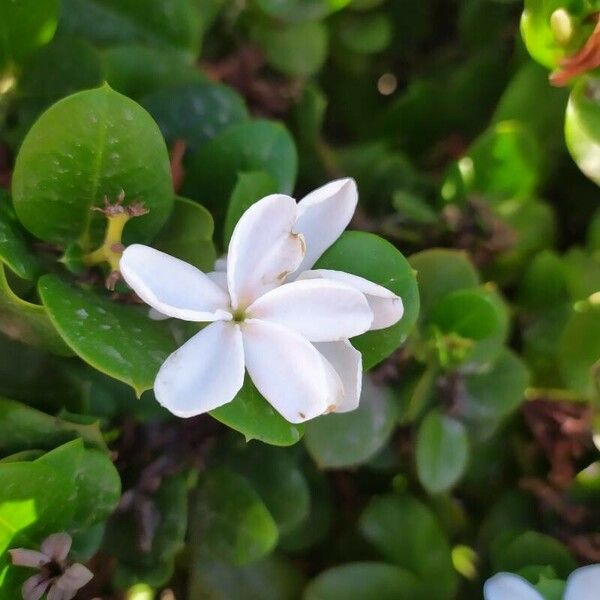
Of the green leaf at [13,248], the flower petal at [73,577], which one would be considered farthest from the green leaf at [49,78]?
the flower petal at [73,577]

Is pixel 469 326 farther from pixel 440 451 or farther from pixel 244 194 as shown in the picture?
pixel 244 194

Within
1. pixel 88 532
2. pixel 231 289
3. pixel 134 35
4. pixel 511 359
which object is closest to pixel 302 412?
pixel 231 289

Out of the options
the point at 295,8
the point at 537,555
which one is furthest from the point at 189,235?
the point at 537,555

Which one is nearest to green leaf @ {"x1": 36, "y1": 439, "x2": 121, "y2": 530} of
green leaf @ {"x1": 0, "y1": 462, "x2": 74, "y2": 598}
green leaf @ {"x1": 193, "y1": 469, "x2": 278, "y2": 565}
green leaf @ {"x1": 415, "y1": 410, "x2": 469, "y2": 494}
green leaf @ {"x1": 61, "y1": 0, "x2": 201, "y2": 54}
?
green leaf @ {"x1": 0, "y1": 462, "x2": 74, "y2": 598}

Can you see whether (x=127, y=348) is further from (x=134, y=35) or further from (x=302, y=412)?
(x=134, y=35)

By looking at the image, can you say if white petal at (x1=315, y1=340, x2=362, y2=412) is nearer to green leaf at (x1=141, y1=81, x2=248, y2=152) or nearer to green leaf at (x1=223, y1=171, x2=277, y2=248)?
green leaf at (x1=223, y1=171, x2=277, y2=248)

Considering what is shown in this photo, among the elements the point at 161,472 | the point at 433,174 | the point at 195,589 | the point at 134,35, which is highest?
the point at 134,35
